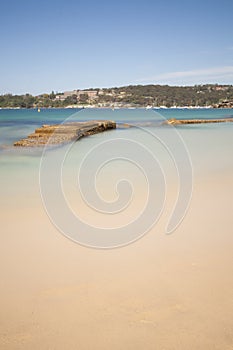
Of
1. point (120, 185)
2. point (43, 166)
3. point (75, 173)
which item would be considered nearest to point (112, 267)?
point (120, 185)

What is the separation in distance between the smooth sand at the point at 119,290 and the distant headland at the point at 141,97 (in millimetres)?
47793

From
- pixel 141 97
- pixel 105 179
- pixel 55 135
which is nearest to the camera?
pixel 105 179

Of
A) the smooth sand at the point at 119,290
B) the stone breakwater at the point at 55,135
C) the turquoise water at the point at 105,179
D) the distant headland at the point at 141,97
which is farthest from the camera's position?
the distant headland at the point at 141,97

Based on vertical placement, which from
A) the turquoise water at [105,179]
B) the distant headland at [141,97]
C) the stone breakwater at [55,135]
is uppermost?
the distant headland at [141,97]

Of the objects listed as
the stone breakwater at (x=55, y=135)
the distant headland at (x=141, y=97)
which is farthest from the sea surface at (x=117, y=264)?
the distant headland at (x=141, y=97)

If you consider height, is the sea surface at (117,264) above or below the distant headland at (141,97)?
below

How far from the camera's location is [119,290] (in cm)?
327

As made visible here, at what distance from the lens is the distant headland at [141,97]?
62656 millimetres

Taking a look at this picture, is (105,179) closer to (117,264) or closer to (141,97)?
(117,264)

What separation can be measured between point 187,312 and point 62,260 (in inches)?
58.7

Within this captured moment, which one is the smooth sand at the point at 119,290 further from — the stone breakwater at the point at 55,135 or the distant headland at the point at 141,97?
the distant headland at the point at 141,97

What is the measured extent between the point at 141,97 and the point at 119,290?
67785mm

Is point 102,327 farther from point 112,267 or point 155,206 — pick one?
point 155,206

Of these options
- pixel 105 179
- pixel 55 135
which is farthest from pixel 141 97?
pixel 105 179
